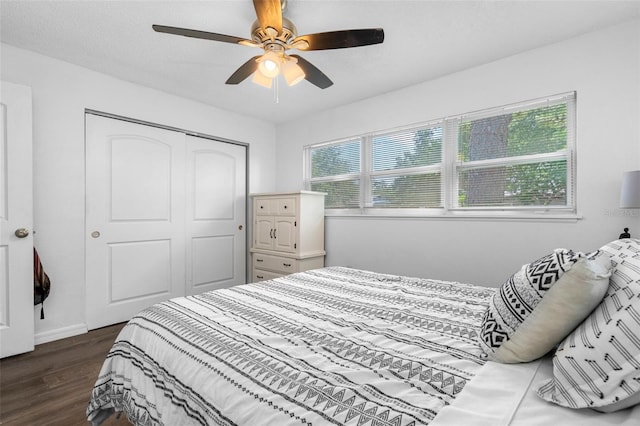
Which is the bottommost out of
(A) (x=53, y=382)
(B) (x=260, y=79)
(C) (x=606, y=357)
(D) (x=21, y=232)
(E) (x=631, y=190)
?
(A) (x=53, y=382)

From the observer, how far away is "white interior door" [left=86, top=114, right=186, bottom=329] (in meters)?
2.96

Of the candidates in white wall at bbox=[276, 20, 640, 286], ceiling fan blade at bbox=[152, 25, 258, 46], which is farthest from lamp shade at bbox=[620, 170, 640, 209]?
ceiling fan blade at bbox=[152, 25, 258, 46]

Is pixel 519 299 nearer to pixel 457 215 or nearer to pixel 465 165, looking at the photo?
pixel 457 215

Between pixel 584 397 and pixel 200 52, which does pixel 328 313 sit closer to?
pixel 584 397

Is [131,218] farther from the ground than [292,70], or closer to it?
closer to it

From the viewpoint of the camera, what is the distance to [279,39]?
1.86 meters

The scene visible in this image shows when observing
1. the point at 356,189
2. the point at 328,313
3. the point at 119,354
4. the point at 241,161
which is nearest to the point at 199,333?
the point at 119,354

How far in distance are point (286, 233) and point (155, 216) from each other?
1.42m

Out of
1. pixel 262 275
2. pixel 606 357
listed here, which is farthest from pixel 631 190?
pixel 262 275

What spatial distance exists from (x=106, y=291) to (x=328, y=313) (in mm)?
2657

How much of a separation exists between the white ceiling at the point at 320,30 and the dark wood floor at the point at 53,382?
2.42 m

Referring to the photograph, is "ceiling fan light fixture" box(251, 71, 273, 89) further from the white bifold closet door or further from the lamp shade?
the lamp shade

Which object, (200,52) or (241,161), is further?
(241,161)

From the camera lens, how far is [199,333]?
3.94 ft
